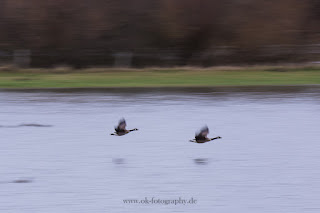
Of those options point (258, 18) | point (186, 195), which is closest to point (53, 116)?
point (186, 195)

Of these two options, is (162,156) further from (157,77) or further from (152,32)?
(152,32)

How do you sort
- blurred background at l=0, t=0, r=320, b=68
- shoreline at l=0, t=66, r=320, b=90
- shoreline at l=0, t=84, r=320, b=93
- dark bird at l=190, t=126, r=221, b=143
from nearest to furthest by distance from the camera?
dark bird at l=190, t=126, r=221, b=143 → shoreline at l=0, t=84, r=320, b=93 → shoreline at l=0, t=66, r=320, b=90 → blurred background at l=0, t=0, r=320, b=68

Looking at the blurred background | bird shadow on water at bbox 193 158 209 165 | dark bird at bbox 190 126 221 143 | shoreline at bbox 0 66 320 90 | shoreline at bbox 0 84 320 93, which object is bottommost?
bird shadow on water at bbox 193 158 209 165

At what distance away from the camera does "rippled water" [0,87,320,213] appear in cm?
667

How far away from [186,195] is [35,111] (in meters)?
7.33

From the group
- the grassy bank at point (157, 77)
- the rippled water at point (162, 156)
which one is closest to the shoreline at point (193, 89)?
the grassy bank at point (157, 77)

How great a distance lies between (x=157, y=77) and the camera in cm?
2080

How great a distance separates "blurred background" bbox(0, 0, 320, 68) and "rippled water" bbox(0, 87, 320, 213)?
1146cm

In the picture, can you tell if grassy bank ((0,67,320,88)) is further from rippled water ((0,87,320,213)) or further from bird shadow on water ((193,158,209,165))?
bird shadow on water ((193,158,209,165))

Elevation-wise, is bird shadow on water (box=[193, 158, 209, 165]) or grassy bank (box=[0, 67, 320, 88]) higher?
grassy bank (box=[0, 67, 320, 88])

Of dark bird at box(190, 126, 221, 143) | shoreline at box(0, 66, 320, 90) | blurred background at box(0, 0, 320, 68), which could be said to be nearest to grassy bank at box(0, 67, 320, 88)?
shoreline at box(0, 66, 320, 90)

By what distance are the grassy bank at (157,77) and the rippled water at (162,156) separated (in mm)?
4269

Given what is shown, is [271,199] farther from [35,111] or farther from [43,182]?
[35,111]

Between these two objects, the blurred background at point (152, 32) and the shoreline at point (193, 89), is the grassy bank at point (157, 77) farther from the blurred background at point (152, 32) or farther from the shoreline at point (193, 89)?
the blurred background at point (152, 32)
